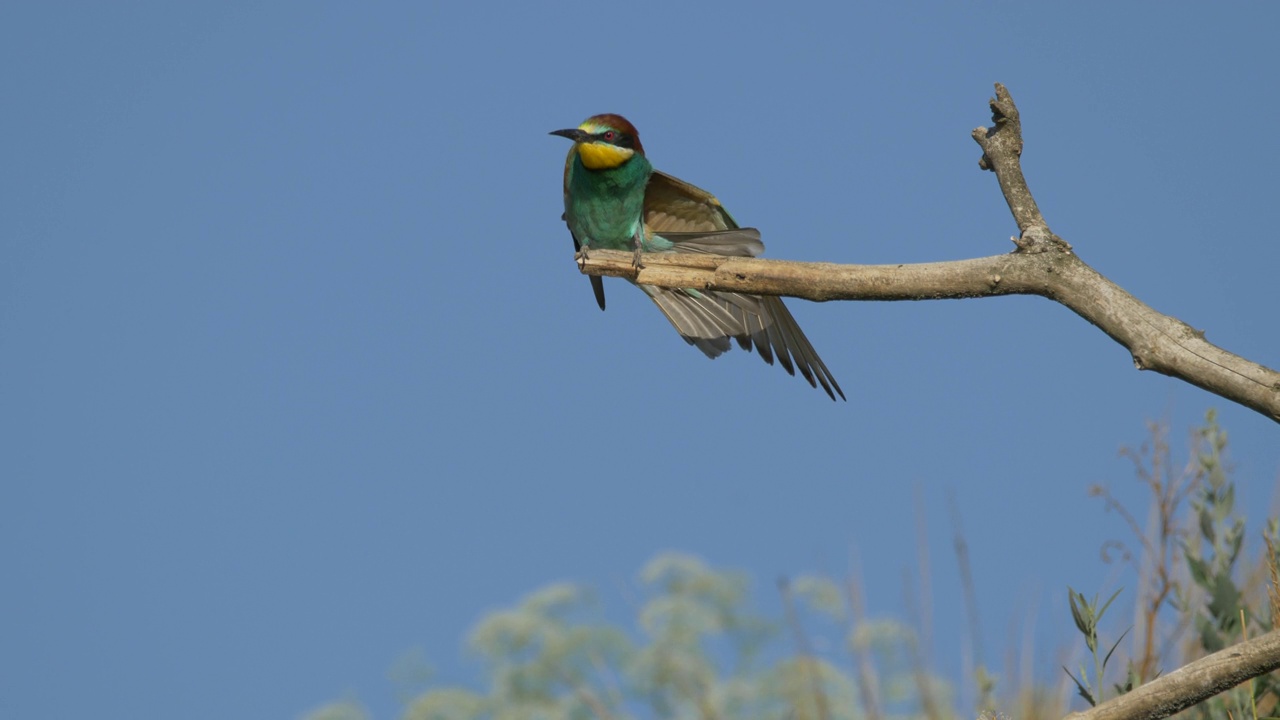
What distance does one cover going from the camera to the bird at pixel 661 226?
12.5ft

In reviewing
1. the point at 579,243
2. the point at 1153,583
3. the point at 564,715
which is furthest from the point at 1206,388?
the point at 564,715

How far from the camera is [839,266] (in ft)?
8.44

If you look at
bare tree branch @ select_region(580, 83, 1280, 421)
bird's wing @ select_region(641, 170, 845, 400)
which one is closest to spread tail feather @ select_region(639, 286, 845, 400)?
bird's wing @ select_region(641, 170, 845, 400)

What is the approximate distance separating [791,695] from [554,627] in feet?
10.5

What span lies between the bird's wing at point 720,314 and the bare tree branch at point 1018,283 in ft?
2.43

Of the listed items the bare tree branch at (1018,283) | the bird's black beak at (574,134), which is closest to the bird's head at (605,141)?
the bird's black beak at (574,134)

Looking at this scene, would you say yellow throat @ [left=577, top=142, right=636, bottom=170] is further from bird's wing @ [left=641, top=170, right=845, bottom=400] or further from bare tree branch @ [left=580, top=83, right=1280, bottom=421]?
bare tree branch @ [left=580, top=83, right=1280, bottom=421]

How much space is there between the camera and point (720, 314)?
3.89 metres

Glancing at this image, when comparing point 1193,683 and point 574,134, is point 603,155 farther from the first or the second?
point 1193,683

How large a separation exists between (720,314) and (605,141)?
77 centimetres

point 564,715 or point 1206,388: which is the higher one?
point 564,715

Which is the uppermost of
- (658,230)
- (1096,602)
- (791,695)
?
(658,230)

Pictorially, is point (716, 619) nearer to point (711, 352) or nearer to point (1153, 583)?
point (711, 352)

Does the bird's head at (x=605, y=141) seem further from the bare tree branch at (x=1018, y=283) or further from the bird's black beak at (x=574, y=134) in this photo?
the bare tree branch at (x=1018, y=283)
